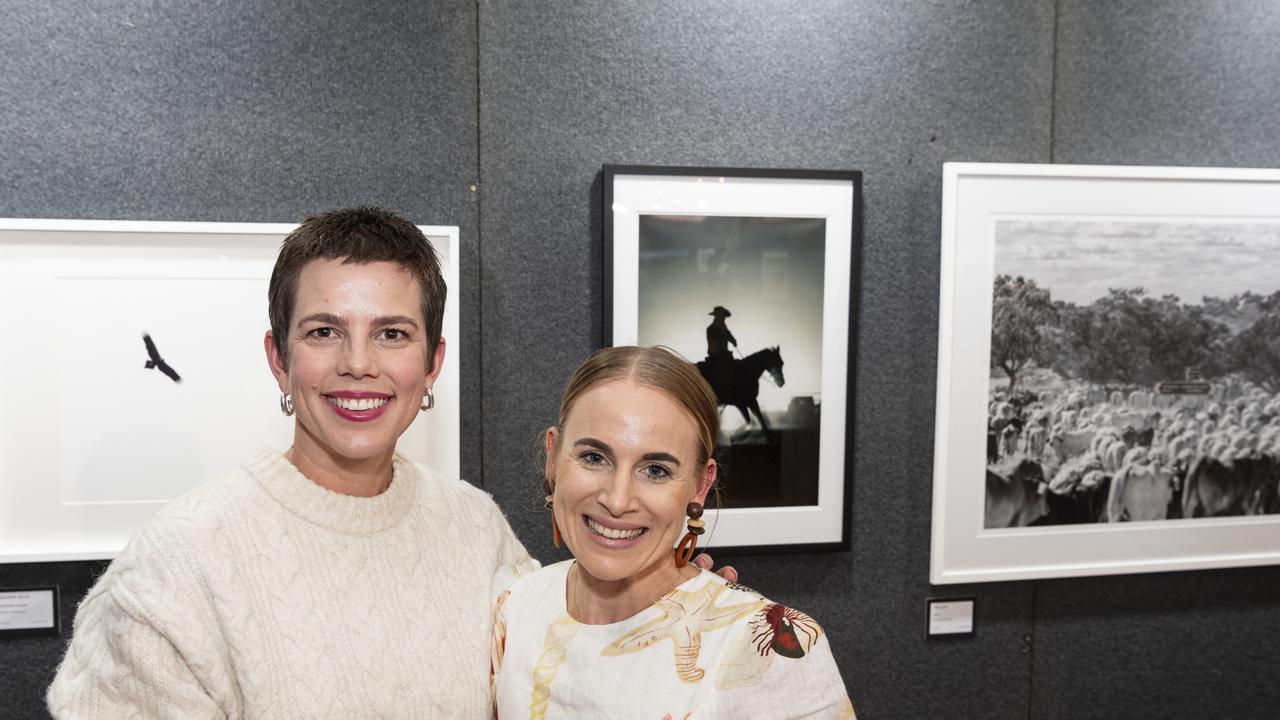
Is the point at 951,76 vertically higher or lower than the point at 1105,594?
higher

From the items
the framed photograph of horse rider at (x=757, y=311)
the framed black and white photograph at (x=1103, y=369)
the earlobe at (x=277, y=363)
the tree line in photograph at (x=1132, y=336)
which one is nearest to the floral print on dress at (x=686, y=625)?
the earlobe at (x=277, y=363)

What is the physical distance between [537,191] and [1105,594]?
64.7 inches

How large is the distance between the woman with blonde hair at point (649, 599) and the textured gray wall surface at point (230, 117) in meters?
0.75

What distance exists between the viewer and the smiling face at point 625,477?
3.56ft

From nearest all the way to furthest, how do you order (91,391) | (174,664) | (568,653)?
(174,664)
(568,653)
(91,391)

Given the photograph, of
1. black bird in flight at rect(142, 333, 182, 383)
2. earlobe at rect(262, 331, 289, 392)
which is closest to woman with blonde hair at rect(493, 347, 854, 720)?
earlobe at rect(262, 331, 289, 392)

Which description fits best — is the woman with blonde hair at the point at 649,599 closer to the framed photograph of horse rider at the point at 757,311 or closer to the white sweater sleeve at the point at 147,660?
the white sweater sleeve at the point at 147,660

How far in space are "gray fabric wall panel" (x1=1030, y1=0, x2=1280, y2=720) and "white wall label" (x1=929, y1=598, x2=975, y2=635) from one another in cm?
19

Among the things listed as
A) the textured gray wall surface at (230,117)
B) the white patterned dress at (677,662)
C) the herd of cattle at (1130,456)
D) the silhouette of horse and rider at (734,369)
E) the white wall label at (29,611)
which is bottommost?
the white wall label at (29,611)

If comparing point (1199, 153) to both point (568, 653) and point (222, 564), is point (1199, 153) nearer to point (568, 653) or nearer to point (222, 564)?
point (568, 653)

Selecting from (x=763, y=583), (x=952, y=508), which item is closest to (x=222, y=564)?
(x=763, y=583)

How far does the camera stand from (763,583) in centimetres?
196

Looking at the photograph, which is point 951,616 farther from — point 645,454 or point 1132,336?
point 645,454

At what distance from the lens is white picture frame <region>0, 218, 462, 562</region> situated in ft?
5.35
